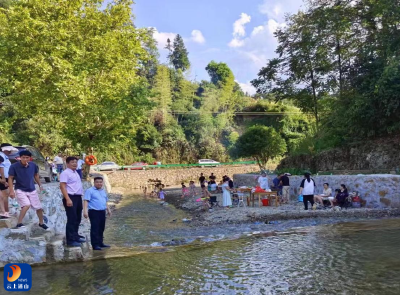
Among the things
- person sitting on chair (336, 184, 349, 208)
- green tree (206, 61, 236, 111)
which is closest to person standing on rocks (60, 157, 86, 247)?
person sitting on chair (336, 184, 349, 208)

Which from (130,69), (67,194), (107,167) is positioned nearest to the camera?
(67,194)

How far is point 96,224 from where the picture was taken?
7809 mm

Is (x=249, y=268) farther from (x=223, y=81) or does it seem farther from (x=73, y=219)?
(x=223, y=81)

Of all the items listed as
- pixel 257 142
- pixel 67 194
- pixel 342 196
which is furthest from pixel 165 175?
pixel 67 194

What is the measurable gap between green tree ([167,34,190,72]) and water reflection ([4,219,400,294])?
71.6m

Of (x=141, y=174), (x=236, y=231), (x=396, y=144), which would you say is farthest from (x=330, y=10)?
(x=141, y=174)

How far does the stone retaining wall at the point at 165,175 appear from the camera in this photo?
3766 centimetres

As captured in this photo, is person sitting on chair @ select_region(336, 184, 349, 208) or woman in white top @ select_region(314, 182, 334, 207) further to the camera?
woman in white top @ select_region(314, 182, 334, 207)

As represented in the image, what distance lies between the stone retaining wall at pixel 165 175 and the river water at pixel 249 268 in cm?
2864

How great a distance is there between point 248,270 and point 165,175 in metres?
34.1

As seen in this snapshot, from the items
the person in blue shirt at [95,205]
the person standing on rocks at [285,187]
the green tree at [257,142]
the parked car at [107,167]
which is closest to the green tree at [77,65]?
the person standing on rocks at [285,187]

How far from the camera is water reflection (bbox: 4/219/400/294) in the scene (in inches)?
A: 216

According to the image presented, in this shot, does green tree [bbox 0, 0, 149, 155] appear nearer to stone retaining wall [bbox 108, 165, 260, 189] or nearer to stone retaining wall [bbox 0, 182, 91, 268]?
stone retaining wall [bbox 0, 182, 91, 268]

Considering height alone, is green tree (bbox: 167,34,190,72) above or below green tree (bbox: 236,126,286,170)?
above
